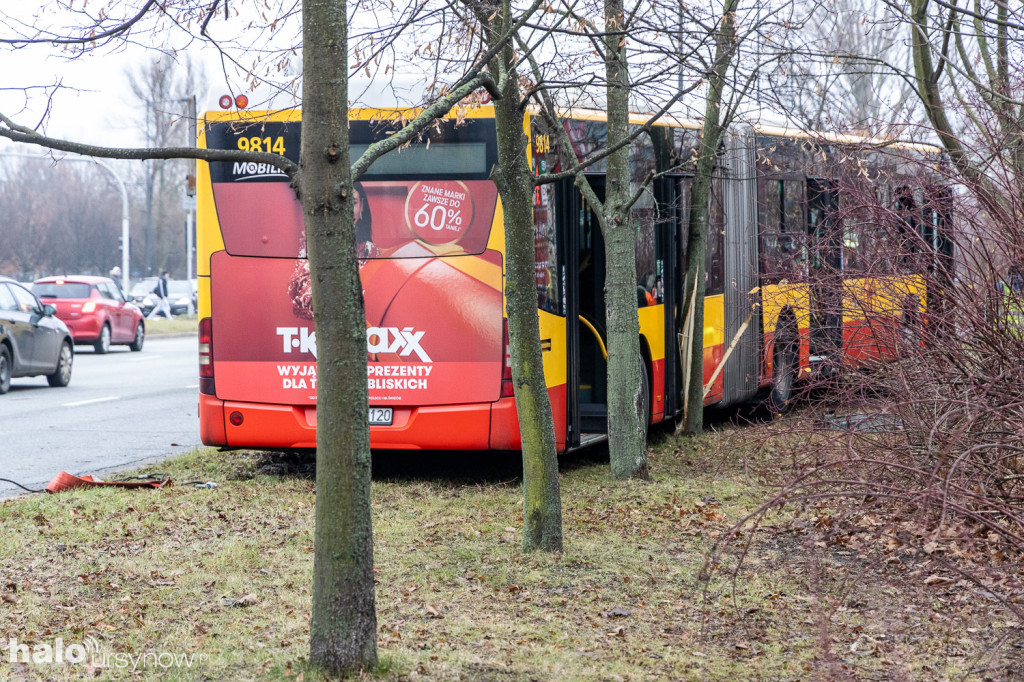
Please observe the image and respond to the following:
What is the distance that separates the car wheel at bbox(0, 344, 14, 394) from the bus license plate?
396 inches

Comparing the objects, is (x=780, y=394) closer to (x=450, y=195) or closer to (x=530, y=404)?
(x=450, y=195)

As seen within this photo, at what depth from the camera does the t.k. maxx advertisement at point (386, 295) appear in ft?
28.2

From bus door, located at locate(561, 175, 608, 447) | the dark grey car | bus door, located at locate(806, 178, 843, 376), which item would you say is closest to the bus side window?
bus door, located at locate(561, 175, 608, 447)

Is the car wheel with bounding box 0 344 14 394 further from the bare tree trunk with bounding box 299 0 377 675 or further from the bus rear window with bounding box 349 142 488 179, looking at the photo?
the bare tree trunk with bounding box 299 0 377 675

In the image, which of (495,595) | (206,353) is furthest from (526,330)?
(206,353)

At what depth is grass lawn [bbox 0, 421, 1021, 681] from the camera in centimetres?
469

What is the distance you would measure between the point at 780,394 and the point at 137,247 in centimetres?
7449

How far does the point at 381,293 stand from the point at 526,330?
2.65 m

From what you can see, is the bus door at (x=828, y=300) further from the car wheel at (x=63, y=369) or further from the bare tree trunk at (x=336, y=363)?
the car wheel at (x=63, y=369)

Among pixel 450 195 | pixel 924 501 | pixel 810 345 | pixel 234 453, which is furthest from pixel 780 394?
pixel 924 501

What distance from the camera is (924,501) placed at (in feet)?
13.2

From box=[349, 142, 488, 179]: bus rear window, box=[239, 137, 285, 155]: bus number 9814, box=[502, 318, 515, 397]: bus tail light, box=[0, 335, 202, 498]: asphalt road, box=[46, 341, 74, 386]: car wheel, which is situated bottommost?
box=[0, 335, 202, 498]: asphalt road

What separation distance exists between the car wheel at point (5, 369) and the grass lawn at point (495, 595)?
936cm

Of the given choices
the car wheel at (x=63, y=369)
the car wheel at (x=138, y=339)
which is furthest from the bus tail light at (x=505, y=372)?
the car wheel at (x=138, y=339)
